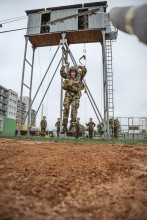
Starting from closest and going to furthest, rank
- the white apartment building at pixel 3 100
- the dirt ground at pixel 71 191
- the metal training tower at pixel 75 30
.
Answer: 1. the dirt ground at pixel 71 191
2. the metal training tower at pixel 75 30
3. the white apartment building at pixel 3 100

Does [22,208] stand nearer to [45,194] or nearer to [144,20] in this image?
[45,194]

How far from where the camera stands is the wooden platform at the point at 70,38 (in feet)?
31.1

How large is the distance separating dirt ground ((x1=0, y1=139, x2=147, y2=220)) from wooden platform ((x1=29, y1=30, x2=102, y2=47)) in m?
9.53

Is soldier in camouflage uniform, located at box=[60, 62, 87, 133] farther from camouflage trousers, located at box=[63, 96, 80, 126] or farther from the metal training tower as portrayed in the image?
the metal training tower

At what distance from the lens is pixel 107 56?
941cm

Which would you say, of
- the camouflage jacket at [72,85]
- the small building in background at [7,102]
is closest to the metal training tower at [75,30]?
the camouflage jacket at [72,85]

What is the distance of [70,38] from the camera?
10.0 m

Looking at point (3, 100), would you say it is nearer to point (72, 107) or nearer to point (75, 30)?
point (75, 30)

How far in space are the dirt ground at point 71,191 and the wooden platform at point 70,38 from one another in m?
9.53

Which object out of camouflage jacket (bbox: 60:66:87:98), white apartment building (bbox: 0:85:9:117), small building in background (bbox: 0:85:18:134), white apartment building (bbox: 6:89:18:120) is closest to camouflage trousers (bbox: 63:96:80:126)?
camouflage jacket (bbox: 60:66:87:98)

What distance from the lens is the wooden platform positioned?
31.1 feet

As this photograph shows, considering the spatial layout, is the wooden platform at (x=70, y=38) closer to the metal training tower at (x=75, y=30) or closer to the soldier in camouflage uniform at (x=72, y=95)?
the metal training tower at (x=75, y=30)

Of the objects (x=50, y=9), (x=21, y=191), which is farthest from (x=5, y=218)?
(x=50, y=9)

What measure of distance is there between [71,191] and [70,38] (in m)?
10.5
